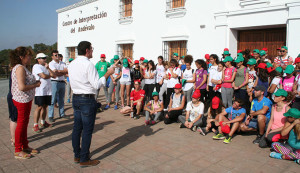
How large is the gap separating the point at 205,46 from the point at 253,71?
3.68m

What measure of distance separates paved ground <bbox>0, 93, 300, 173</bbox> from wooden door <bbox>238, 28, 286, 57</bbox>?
466 centimetres

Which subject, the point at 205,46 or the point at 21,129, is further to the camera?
the point at 205,46

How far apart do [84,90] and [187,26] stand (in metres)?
7.80

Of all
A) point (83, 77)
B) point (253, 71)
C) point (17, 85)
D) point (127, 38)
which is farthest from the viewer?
point (127, 38)

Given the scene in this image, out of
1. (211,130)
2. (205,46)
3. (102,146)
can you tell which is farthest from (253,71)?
(102,146)

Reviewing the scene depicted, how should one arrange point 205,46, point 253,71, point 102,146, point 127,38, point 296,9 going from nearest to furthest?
point 102,146, point 253,71, point 296,9, point 205,46, point 127,38

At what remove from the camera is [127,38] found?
541 inches

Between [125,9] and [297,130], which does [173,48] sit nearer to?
[125,9]

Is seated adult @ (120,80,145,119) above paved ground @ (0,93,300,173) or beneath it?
above

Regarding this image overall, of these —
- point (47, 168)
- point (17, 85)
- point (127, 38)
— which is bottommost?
point (47, 168)

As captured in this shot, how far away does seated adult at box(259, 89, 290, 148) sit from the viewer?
471 cm

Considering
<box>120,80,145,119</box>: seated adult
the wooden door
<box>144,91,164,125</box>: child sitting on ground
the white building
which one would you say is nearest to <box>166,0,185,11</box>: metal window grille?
the white building

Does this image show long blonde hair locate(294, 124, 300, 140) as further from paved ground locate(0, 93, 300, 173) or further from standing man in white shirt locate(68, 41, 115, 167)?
standing man in white shirt locate(68, 41, 115, 167)

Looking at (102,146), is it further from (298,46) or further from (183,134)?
(298,46)
